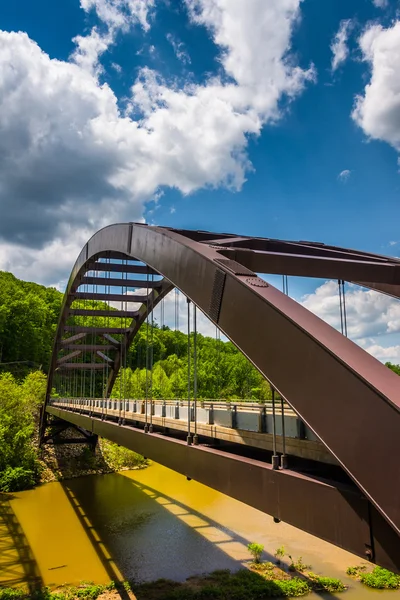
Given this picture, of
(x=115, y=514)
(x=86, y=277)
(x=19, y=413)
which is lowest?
(x=115, y=514)

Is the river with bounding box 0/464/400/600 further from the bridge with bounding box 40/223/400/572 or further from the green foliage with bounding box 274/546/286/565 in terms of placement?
the bridge with bounding box 40/223/400/572

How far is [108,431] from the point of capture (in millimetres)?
11984

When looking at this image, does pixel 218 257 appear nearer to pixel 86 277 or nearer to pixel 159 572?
pixel 159 572

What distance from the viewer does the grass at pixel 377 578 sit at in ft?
41.8

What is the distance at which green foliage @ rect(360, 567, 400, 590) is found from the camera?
41.7 ft

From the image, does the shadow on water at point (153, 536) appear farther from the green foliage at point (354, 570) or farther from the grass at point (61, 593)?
the green foliage at point (354, 570)

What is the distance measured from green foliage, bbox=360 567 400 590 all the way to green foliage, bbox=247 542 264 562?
10.1 feet

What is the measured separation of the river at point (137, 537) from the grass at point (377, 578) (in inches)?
9.5

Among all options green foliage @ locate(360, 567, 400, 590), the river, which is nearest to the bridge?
the river

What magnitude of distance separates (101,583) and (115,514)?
8252mm

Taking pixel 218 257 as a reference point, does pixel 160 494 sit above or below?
below

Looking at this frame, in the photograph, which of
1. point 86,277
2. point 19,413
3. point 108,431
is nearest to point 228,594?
point 108,431

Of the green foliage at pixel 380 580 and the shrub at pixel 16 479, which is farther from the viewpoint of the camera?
the shrub at pixel 16 479

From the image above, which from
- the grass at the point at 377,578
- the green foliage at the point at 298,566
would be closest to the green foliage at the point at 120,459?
the green foliage at the point at 298,566
